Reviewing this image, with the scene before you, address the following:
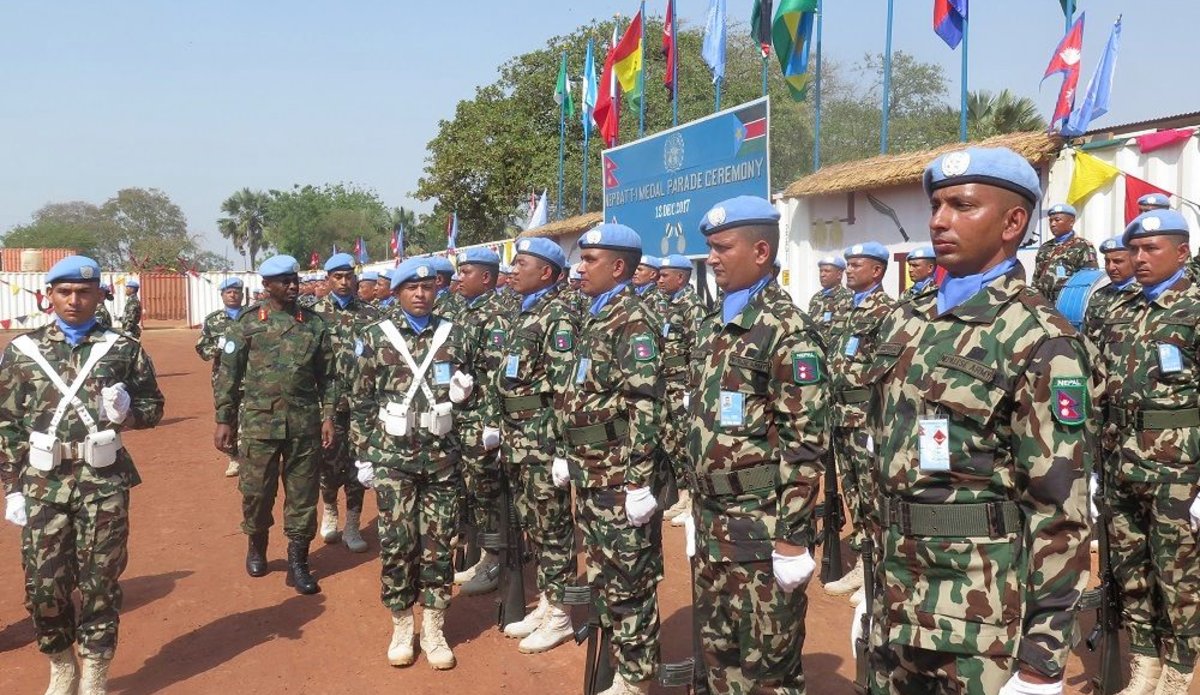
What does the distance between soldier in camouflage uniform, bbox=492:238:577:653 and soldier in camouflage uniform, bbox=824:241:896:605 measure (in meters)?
1.92

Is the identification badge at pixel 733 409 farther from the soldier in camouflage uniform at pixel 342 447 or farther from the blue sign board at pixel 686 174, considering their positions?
the blue sign board at pixel 686 174

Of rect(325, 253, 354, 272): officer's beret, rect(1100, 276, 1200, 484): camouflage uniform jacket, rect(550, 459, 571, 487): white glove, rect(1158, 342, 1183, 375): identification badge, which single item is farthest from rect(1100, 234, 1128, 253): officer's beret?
rect(325, 253, 354, 272): officer's beret

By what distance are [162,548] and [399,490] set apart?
383cm

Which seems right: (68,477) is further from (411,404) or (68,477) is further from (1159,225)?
(1159,225)

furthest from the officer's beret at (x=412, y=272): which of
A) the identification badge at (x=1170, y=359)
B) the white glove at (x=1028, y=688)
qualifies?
the white glove at (x=1028, y=688)

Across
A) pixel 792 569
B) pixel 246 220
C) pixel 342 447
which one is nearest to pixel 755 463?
pixel 792 569

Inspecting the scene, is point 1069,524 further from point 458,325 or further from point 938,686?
point 458,325

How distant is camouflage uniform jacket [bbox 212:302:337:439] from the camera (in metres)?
7.14

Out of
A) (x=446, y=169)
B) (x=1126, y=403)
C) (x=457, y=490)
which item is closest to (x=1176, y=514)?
(x=1126, y=403)

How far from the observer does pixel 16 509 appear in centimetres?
486

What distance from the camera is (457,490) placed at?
5.80 metres

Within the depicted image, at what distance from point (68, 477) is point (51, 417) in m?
0.34

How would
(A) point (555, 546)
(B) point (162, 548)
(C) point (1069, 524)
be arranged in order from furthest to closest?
(B) point (162, 548), (A) point (555, 546), (C) point (1069, 524)

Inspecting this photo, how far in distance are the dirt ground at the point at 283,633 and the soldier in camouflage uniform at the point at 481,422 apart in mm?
379
